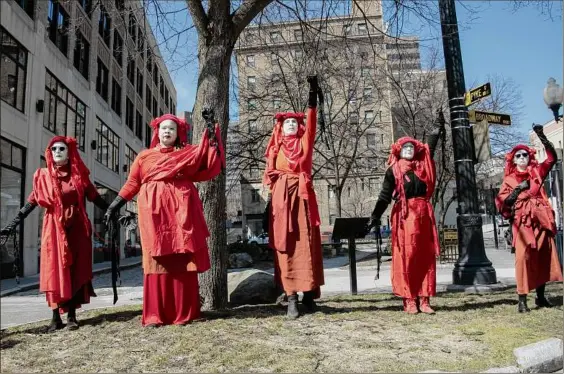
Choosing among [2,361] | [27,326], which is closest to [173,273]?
[2,361]

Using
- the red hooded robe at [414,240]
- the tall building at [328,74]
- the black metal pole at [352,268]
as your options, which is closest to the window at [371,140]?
the tall building at [328,74]

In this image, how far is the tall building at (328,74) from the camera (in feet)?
30.2

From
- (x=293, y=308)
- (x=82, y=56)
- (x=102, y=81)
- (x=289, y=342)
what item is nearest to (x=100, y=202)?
(x=293, y=308)

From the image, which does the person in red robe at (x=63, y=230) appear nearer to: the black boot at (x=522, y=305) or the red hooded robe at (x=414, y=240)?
the red hooded robe at (x=414, y=240)

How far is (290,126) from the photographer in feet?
18.5

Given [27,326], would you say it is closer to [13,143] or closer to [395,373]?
[395,373]

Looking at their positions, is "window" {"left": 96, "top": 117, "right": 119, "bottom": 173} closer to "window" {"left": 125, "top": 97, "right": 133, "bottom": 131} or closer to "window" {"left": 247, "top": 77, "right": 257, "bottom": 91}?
"window" {"left": 125, "top": 97, "right": 133, "bottom": 131}

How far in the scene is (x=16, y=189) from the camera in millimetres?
15695

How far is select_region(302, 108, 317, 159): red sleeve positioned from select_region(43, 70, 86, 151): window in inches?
612

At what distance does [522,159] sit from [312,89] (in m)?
2.93

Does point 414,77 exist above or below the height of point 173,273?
above

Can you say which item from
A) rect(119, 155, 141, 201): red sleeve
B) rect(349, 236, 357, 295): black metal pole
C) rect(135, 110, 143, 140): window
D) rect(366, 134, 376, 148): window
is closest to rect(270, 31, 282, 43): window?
rect(349, 236, 357, 295): black metal pole

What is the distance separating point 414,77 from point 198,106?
59.4ft

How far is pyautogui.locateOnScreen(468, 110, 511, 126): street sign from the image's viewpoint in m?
8.49
